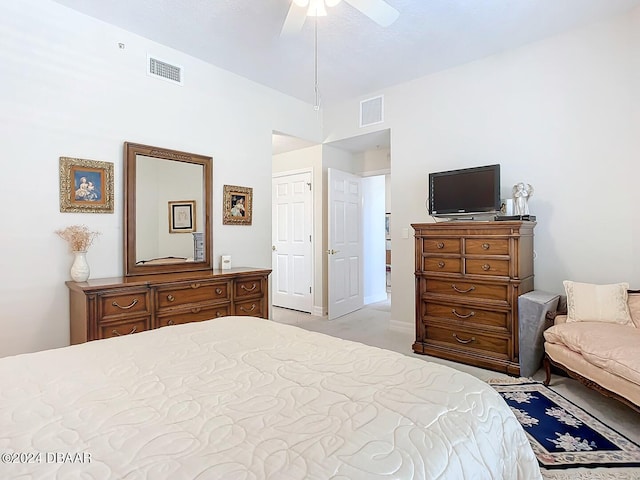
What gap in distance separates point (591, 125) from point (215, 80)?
3.54 m

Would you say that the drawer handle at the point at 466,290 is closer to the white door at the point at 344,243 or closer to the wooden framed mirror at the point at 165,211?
the white door at the point at 344,243

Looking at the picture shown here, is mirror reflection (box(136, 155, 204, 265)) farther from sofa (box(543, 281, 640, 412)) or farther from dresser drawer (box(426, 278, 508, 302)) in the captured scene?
sofa (box(543, 281, 640, 412))

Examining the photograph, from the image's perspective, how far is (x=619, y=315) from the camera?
253cm

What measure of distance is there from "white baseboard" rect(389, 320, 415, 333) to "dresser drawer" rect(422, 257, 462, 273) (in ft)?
3.41

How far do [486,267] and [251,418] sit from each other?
2.76m

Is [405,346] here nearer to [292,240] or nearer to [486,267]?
[486,267]

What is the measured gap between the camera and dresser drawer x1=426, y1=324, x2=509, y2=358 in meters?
3.01

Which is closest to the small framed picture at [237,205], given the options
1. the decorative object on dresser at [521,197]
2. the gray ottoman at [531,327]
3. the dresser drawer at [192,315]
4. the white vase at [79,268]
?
the dresser drawer at [192,315]

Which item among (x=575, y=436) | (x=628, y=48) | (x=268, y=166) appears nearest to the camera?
(x=575, y=436)

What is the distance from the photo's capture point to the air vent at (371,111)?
4371 millimetres

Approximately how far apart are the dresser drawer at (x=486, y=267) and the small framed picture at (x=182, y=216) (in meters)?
2.62

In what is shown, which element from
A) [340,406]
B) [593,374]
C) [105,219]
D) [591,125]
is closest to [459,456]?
[340,406]

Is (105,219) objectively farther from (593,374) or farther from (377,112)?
(593,374)

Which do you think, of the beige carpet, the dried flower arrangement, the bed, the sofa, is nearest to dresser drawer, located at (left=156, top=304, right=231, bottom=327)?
the dried flower arrangement
